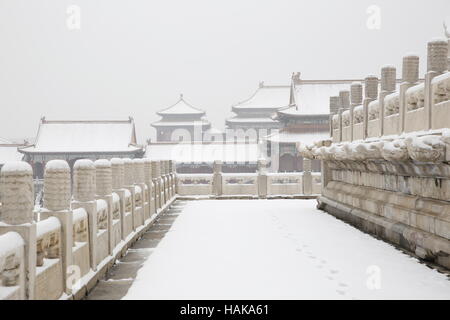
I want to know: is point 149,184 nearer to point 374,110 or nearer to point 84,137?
point 374,110

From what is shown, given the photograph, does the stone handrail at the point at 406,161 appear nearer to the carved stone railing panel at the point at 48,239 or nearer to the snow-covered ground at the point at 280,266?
the snow-covered ground at the point at 280,266

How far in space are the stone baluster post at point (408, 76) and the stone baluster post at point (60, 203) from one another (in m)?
5.20

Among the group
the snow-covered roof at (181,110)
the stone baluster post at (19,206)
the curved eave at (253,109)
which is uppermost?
the snow-covered roof at (181,110)

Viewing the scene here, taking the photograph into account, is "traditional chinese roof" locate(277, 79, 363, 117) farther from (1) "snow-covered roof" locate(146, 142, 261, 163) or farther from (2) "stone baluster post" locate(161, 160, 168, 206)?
(2) "stone baluster post" locate(161, 160, 168, 206)

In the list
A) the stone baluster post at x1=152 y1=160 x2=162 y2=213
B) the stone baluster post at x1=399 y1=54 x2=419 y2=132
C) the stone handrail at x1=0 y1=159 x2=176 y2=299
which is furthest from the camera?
the stone baluster post at x1=152 y1=160 x2=162 y2=213

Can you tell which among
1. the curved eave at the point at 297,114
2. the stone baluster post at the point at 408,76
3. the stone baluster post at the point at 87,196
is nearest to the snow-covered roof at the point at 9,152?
the curved eave at the point at 297,114

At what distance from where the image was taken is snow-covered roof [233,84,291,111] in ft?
164

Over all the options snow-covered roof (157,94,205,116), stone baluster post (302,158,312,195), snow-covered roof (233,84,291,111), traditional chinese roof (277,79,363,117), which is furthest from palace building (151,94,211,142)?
stone baluster post (302,158,312,195)

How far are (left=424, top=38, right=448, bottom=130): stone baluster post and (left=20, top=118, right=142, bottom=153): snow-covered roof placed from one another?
96.8 feet

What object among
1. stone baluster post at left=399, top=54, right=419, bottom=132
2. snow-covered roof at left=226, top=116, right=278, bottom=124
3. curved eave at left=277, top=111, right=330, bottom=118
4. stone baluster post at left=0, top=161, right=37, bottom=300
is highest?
Result: snow-covered roof at left=226, top=116, right=278, bottom=124

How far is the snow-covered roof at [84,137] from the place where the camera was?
3519 centimetres

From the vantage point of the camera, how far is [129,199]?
7875mm

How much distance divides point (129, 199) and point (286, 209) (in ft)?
20.9

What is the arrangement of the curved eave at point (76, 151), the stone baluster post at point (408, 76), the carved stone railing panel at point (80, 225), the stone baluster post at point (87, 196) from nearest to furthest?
the carved stone railing panel at point (80, 225) → the stone baluster post at point (87, 196) → the stone baluster post at point (408, 76) → the curved eave at point (76, 151)
